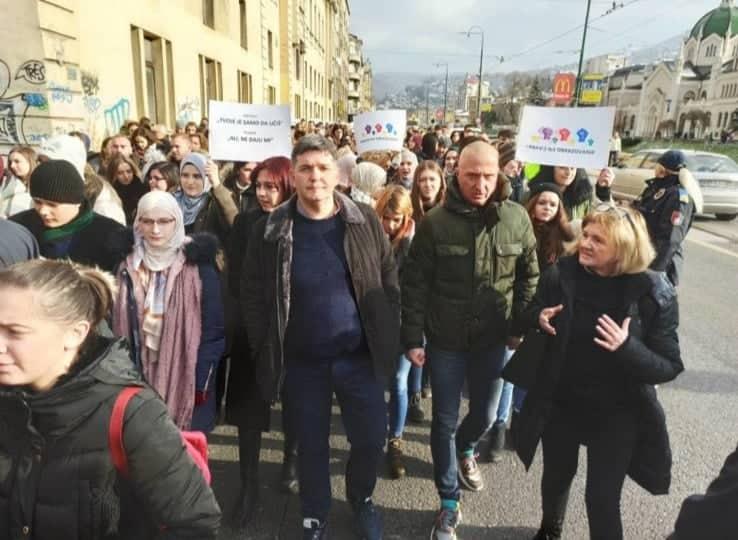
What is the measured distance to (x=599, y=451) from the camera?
7.23ft

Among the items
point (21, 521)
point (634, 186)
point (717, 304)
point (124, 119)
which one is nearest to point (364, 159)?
point (717, 304)

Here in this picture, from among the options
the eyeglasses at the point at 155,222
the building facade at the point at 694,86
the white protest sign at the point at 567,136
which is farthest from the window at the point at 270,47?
the building facade at the point at 694,86

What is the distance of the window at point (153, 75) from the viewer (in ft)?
36.5

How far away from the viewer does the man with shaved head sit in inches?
99.4

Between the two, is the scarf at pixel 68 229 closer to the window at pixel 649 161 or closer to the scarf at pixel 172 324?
the scarf at pixel 172 324

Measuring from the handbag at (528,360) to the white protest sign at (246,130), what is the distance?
2.91 meters

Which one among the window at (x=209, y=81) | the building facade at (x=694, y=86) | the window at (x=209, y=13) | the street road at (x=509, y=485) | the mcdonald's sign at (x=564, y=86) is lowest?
the street road at (x=509, y=485)

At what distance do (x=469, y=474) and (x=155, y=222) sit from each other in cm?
223

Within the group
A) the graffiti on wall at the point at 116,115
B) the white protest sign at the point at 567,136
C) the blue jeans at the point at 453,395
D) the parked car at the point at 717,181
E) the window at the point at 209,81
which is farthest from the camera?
the window at the point at 209,81

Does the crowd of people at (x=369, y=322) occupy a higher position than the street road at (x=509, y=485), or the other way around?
the crowd of people at (x=369, y=322)

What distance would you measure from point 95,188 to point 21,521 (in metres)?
2.71

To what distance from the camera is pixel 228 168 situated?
4930 mm

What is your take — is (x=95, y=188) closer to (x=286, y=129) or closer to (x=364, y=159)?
(x=286, y=129)

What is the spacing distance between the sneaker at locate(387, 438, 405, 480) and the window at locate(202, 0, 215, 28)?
16.0 m
